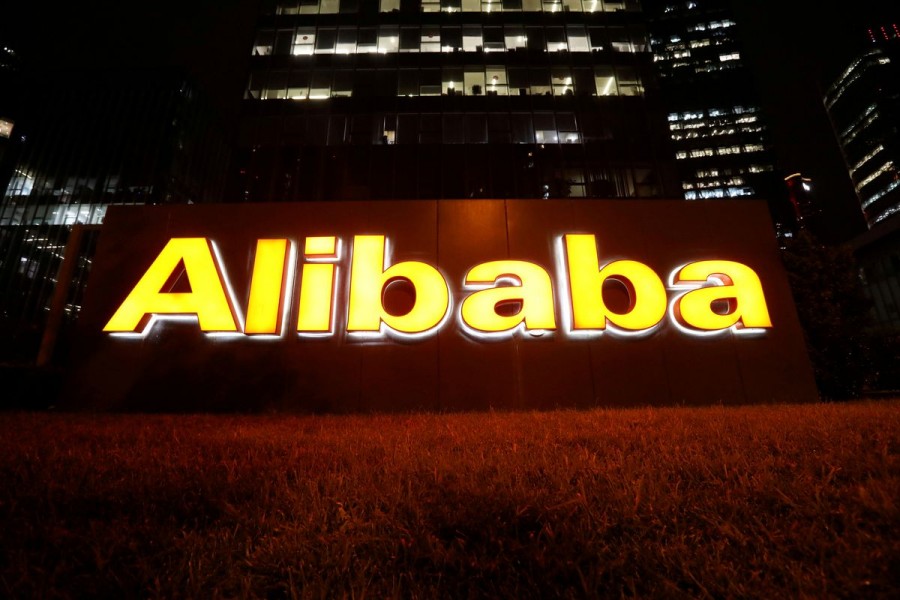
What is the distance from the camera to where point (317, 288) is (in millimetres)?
8125

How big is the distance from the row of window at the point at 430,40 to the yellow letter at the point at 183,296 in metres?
20.8

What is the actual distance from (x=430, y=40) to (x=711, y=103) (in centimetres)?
8864

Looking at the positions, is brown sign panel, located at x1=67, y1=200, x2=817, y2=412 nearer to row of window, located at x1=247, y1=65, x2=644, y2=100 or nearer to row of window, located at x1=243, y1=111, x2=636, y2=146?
row of window, located at x1=243, y1=111, x2=636, y2=146

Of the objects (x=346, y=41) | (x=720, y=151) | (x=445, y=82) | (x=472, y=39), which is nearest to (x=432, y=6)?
(x=472, y=39)

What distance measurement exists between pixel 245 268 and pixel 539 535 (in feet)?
27.4

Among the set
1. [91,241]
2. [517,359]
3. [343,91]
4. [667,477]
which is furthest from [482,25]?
[91,241]

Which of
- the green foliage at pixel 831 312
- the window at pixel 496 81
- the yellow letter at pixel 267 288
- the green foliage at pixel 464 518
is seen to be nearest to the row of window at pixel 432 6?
the window at pixel 496 81

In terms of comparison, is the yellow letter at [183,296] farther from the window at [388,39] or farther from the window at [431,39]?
the window at [431,39]

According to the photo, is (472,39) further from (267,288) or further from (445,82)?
(267,288)

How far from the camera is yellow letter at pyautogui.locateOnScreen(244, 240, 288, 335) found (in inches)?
314

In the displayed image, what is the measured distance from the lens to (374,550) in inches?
77.4

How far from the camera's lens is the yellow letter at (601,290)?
7914 mm

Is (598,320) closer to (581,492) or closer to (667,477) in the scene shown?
(667,477)

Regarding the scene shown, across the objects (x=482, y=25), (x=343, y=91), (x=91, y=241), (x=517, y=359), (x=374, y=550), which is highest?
(x=482, y=25)
